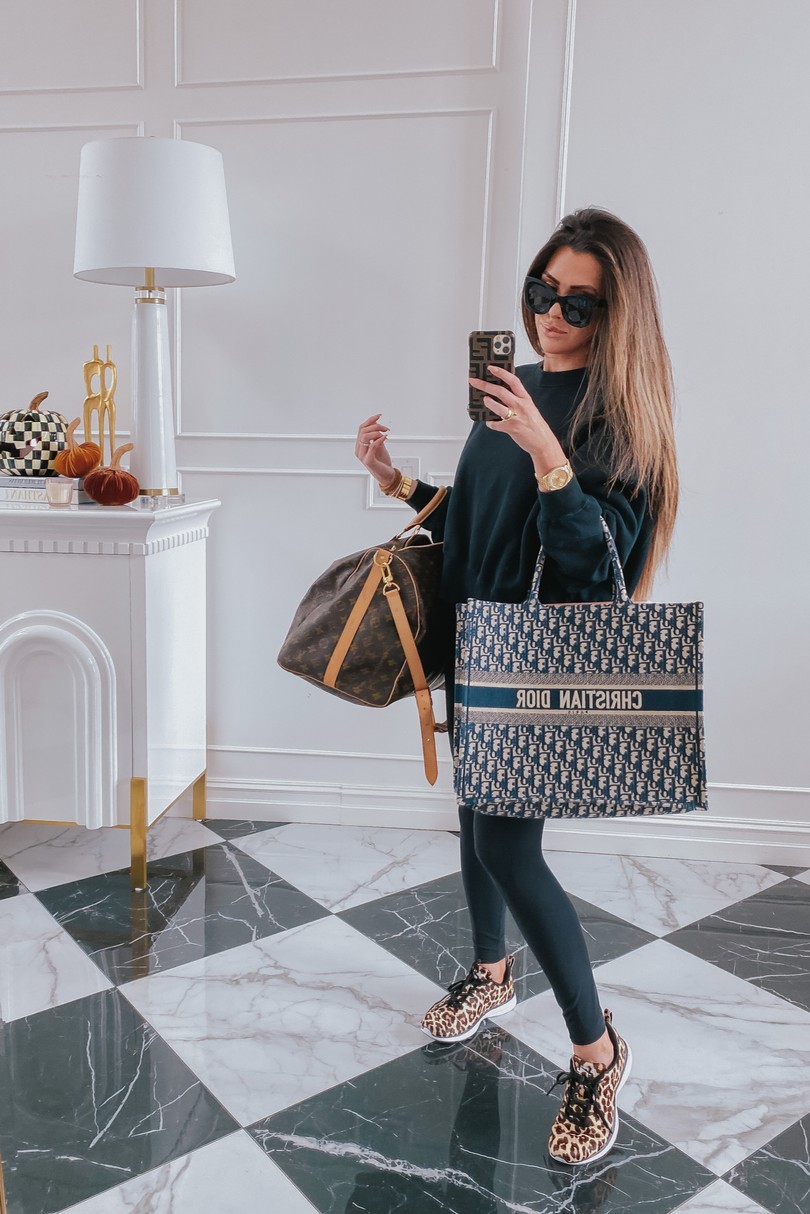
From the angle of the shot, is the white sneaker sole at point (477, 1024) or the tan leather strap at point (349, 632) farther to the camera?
the white sneaker sole at point (477, 1024)

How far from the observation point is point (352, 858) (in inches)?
94.3

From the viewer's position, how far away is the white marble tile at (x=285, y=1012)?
1544 millimetres

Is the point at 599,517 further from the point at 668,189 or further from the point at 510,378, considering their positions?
the point at 668,189

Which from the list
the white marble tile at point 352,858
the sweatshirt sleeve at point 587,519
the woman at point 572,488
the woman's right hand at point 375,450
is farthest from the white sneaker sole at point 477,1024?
the woman's right hand at point 375,450

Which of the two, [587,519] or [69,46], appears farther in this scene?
[69,46]

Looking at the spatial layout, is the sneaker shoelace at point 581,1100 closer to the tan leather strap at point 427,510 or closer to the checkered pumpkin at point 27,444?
the tan leather strap at point 427,510

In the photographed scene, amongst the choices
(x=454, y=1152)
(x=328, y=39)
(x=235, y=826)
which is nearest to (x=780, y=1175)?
(x=454, y=1152)

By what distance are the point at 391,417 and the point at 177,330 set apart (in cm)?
62

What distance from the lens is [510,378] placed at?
1.24m

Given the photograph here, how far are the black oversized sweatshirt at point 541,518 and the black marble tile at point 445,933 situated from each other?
34.4 inches

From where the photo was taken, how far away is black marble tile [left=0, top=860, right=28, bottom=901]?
2.16 metres

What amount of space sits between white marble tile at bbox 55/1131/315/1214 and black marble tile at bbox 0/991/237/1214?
22 millimetres

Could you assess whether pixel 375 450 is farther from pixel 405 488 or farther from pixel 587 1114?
pixel 587 1114

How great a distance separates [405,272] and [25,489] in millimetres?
1095
